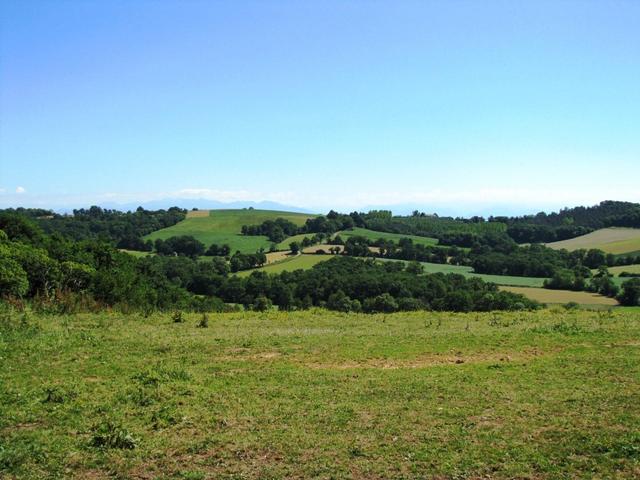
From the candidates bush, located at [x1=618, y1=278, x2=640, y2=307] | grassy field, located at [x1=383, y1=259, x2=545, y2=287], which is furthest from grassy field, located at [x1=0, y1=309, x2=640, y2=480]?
grassy field, located at [x1=383, y1=259, x2=545, y2=287]

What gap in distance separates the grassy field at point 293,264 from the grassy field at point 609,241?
5392cm

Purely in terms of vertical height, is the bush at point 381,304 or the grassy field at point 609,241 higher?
the grassy field at point 609,241

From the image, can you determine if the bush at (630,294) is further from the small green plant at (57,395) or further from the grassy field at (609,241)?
the small green plant at (57,395)

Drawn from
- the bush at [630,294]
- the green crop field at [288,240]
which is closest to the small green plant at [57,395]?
the bush at [630,294]

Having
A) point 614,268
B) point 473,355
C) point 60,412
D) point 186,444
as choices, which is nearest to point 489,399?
point 473,355

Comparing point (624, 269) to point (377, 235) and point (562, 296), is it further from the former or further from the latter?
point (377, 235)

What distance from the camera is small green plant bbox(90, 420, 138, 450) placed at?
8.56m

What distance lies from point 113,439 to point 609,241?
373 feet

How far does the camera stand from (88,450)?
8.38 m

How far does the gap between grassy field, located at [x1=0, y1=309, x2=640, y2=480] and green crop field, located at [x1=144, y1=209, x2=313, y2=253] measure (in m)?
81.4

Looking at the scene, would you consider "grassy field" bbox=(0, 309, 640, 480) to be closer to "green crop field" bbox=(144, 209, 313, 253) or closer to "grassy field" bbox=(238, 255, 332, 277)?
"grassy field" bbox=(238, 255, 332, 277)

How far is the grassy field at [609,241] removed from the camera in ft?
299

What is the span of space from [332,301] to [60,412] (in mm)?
45977

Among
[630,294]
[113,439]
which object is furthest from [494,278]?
[113,439]
